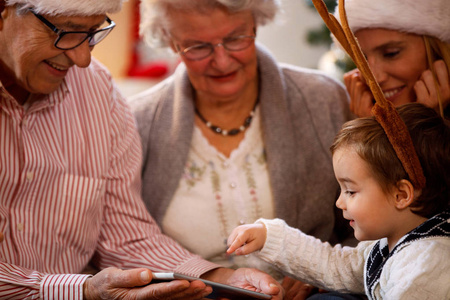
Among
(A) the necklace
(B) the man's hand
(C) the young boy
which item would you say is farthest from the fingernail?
(A) the necklace

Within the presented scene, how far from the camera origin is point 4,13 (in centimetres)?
148

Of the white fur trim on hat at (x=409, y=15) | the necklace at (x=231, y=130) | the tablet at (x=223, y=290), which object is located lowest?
the tablet at (x=223, y=290)

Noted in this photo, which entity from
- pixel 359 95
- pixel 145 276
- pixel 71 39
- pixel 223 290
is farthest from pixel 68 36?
pixel 359 95

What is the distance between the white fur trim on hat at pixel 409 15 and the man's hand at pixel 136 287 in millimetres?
850

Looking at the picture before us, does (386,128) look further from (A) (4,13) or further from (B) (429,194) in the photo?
(A) (4,13)

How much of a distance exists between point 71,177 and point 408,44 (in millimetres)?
1045

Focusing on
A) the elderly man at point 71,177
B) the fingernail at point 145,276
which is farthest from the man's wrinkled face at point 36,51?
the fingernail at point 145,276

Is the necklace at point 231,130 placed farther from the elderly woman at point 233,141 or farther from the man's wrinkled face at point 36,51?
the man's wrinkled face at point 36,51

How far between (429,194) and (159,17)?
1086mm

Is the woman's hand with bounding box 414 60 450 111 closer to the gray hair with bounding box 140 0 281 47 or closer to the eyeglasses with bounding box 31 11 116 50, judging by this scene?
the gray hair with bounding box 140 0 281 47

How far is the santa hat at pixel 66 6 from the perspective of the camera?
1.41 m

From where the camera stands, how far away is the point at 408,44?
62.9 inches

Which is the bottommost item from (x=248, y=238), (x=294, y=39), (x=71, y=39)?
(x=294, y=39)

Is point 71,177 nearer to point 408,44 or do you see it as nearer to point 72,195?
point 72,195
